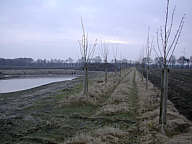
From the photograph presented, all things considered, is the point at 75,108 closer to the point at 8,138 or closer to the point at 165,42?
the point at 8,138

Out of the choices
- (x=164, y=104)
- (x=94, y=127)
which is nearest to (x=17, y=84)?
(x=94, y=127)

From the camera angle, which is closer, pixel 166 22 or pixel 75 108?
pixel 166 22

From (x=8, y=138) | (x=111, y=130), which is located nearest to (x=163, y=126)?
(x=111, y=130)

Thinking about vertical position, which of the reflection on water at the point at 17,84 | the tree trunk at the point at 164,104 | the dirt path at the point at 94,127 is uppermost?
the tree trunk at the point at 164,104

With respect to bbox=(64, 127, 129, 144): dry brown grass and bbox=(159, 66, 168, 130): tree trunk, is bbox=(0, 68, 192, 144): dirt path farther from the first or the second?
bbox=(159, 66, 168, 130): tree trunk

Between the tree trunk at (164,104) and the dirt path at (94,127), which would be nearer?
the dirt path at (94,127)

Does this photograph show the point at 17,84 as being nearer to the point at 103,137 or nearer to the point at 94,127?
the point at 94,127

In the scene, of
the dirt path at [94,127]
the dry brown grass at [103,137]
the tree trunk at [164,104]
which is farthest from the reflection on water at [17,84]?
the tree trunk at [164,104]

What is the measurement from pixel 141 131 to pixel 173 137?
120 centimetres

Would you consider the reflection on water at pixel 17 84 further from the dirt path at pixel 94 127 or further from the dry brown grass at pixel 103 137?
the dry brown grass at pixel 103 137

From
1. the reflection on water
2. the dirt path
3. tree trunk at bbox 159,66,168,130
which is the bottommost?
the reflection on water

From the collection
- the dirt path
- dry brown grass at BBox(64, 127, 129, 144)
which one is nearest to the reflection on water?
the dirt path

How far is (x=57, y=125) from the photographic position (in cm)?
921

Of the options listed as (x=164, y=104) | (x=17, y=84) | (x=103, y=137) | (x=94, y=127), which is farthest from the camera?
(x=17, y=84)
